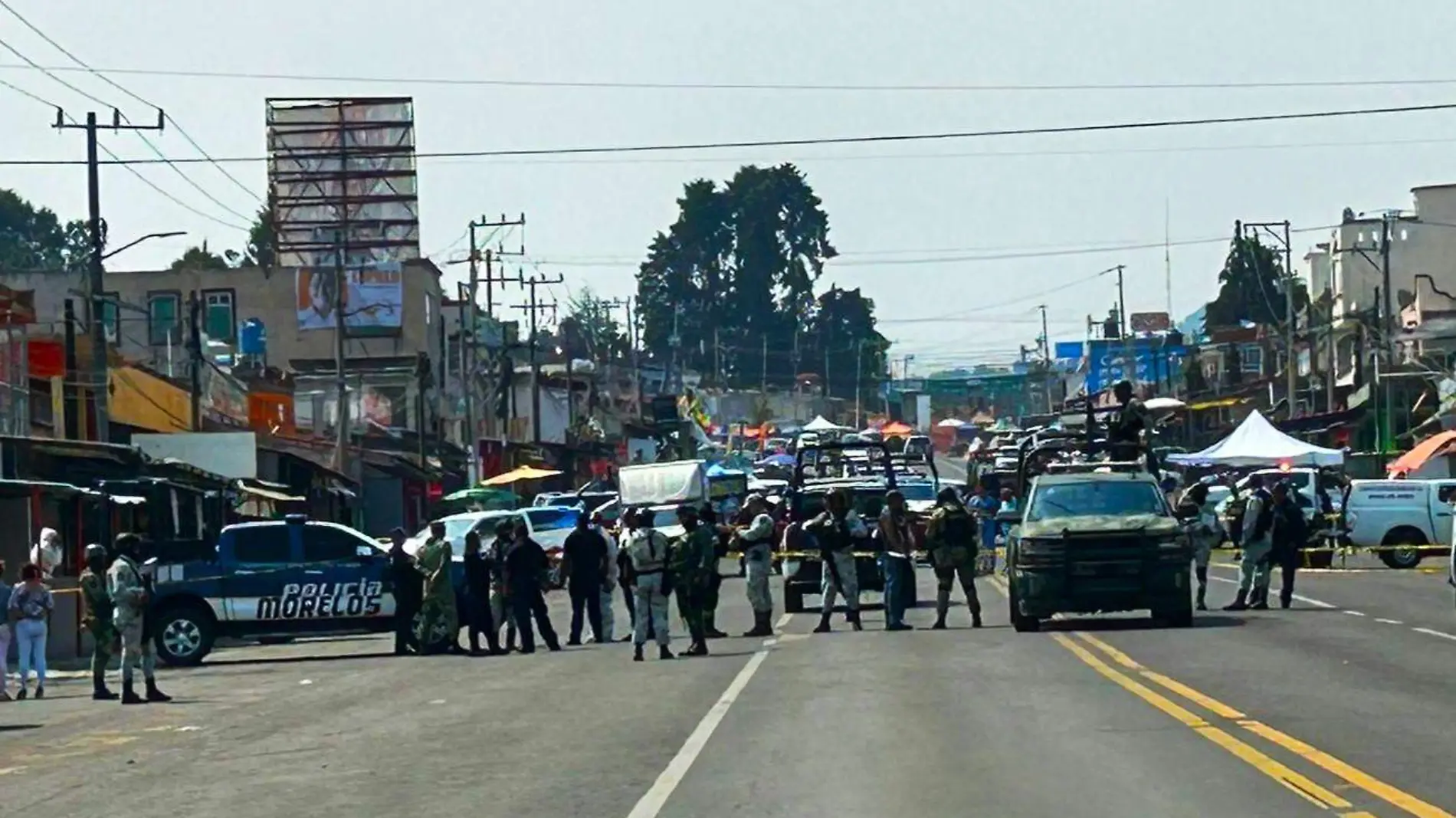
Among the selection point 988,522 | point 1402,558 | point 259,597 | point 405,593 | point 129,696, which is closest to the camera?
point 129,696

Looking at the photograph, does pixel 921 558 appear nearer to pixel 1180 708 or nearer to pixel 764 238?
pixel 1180 708

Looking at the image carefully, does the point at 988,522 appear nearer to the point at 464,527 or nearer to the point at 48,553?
the point at 464,527

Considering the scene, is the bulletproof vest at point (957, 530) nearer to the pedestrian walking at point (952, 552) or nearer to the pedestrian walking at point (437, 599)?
the pedestrian walking at point (952, 552)

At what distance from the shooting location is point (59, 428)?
54.5 m

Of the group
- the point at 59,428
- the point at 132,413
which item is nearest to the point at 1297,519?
the point at 59,428

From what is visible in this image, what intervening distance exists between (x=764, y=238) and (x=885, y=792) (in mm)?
146452

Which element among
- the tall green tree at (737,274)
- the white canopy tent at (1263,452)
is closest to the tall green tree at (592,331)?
the tall green tree at (737,274)

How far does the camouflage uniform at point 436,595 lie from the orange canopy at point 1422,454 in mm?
37641

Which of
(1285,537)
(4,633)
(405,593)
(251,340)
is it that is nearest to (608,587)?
(405,593)

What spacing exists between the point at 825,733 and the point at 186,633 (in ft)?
60.3

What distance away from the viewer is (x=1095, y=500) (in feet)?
98.2

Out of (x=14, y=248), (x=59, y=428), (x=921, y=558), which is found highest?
(x=14, y=248)

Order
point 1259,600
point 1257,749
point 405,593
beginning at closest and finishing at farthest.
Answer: point 1257,749
point 405,593
point 1259,600

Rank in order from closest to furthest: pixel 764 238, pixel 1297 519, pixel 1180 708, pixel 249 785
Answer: pixel 249 785
pixel 1180 708
pixel 1297 519
pixel 764 238
